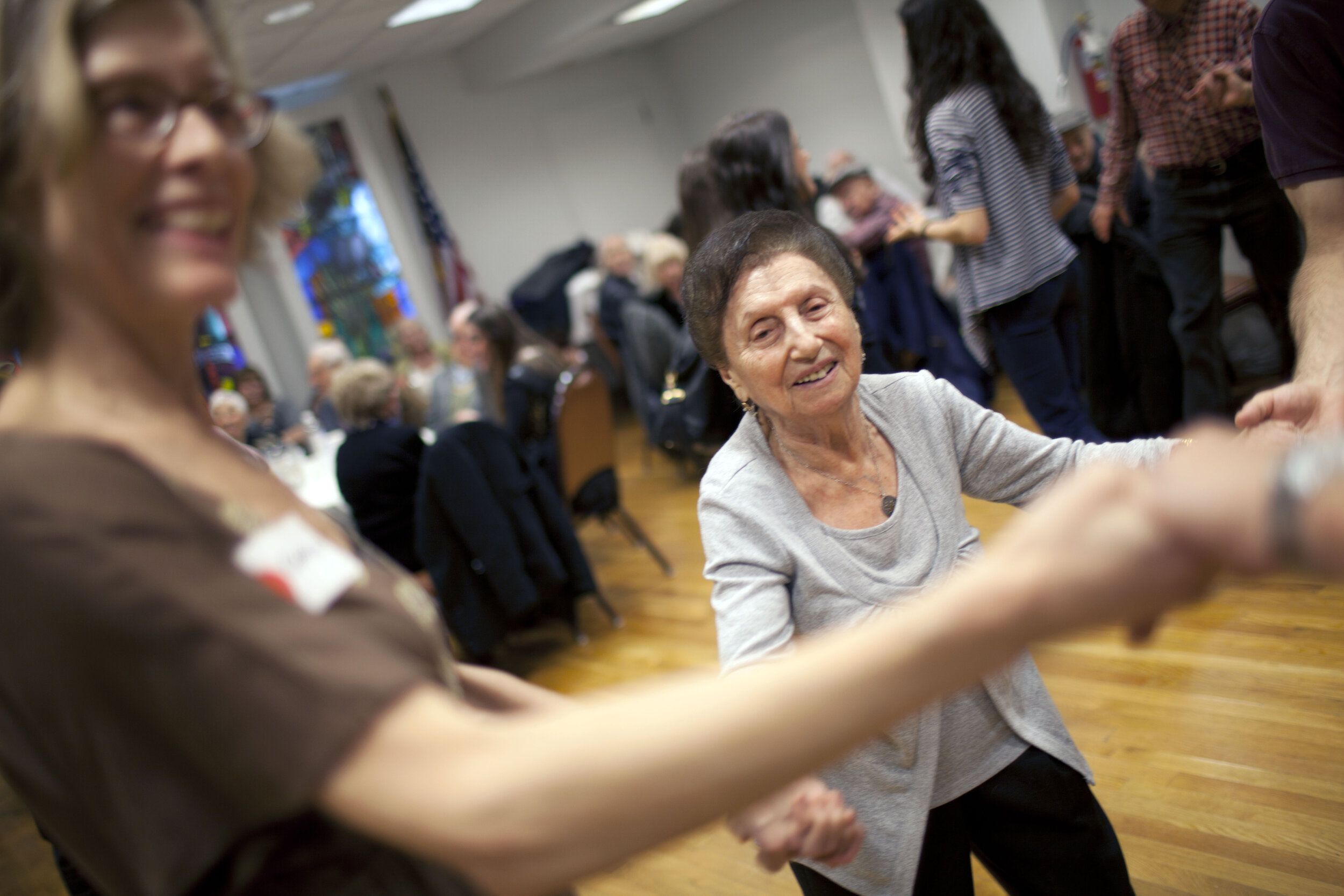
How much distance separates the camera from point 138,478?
0.54 meters

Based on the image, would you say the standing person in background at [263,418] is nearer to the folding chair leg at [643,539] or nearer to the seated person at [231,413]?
the seated person at [231,413]

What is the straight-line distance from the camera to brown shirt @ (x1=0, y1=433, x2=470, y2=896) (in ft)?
1.65

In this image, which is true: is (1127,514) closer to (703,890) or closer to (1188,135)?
(703,890)

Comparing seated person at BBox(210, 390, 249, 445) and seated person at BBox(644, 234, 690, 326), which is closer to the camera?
seated person at BBox(210, 390, 249, 445)

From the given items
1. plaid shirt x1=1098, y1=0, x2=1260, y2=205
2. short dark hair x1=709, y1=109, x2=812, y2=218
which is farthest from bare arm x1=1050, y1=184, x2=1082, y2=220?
short dark hair x1=709, y1=109, x2=812, y2=218

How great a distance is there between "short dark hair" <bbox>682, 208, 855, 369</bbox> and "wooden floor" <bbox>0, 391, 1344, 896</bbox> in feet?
2.32

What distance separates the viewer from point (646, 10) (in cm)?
881

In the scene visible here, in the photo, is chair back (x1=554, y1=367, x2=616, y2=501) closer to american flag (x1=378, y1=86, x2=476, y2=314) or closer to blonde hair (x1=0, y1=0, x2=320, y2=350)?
blonde hair (x1=0, y1=0, x2=320, y2=350)

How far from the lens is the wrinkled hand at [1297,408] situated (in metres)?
1.03

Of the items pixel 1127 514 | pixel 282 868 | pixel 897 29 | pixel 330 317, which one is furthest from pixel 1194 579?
pixel 330 317

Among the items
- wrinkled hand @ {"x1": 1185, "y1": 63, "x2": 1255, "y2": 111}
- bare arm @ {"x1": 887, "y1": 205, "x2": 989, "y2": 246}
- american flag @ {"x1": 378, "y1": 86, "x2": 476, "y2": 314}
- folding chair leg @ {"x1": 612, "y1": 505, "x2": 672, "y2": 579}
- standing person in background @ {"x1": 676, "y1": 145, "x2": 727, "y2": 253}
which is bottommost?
folding chair leg @ {"x1": 612, "y1": 505, "x2": 672, "y2": 579}

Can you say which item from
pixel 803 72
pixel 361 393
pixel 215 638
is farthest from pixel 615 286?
pixel 215 638

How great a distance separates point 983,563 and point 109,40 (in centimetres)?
60

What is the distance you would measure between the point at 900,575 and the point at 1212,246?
2440 millimetres
